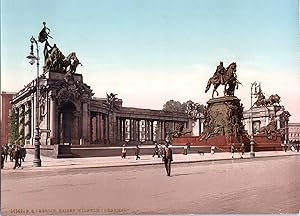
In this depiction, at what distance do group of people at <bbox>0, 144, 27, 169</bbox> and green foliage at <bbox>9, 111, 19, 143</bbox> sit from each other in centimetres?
18

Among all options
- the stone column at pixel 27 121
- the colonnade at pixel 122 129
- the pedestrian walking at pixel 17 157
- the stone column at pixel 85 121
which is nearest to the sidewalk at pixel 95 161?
the pedestrian walking at pixel 17 157

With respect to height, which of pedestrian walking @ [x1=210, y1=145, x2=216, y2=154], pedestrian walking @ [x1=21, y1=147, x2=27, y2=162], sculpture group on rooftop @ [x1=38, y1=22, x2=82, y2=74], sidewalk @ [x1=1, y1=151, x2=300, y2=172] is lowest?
sidewalk @ [x1=1, y1=151, x2=300, y2=172]

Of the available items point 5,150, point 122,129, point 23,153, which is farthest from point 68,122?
point 5,150

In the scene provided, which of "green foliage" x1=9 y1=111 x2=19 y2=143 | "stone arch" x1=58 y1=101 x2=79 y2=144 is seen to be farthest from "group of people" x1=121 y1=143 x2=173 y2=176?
"green foliage" x1=9 y1=111 x2=19 y2=143

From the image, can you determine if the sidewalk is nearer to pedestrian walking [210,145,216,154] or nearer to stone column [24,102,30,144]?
pedestrian walking [210,145,216,154]

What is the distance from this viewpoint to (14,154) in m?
6.77

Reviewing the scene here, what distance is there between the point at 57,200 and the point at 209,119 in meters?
9.50

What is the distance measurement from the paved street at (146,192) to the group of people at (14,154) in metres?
0.18

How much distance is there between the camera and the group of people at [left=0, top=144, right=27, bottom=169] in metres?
6.40

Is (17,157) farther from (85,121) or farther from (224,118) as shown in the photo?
(224,118)

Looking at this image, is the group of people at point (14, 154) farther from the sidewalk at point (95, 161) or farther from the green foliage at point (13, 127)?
the green foliage at point (13, 127)

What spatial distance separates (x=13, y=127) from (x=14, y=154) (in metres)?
0.65

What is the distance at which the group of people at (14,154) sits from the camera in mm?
6402

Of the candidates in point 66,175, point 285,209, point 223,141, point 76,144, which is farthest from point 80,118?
point 285,209
